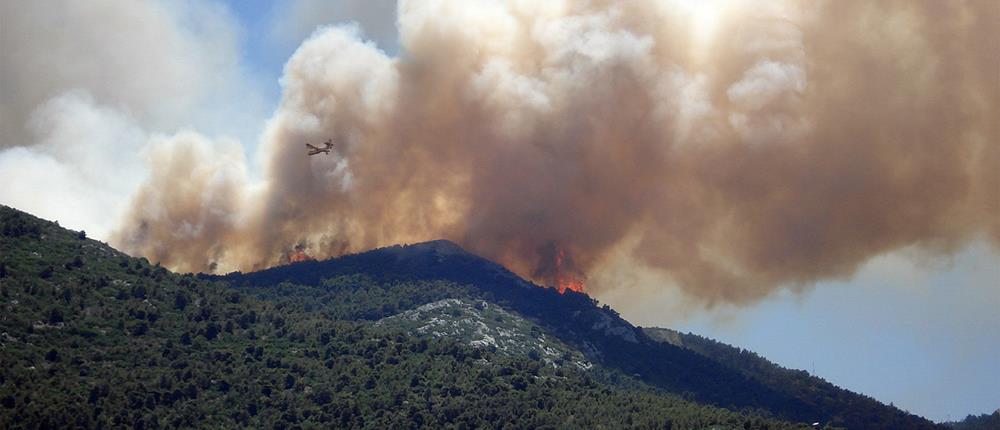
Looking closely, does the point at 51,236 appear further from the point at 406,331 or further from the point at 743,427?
the point at 743,427

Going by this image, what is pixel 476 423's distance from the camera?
160 metres

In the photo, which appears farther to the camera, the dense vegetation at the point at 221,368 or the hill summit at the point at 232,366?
the hill summit at the point at 232,366

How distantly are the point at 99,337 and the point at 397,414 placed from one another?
35176mm

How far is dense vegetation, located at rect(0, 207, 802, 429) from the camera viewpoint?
149m

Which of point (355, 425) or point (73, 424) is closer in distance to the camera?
point (73, 424)

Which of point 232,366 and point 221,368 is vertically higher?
point 232,366

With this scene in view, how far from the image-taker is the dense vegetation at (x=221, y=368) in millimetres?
149125

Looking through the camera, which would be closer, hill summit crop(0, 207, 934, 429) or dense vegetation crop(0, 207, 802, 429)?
dense vegetation crop(0, 207, 802, 429)

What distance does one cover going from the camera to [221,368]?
539 ft

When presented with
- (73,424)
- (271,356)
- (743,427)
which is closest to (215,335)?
(271,356)

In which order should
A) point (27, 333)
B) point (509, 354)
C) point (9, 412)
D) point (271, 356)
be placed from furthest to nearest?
point (509, 354) < point (271, 356) < point (27, 333) < point (9, 412)

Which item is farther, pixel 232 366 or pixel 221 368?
pixel 232 366

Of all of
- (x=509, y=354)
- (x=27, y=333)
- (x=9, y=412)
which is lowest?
(x=9, y=412)

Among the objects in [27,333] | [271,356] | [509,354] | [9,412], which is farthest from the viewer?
[509,354]
